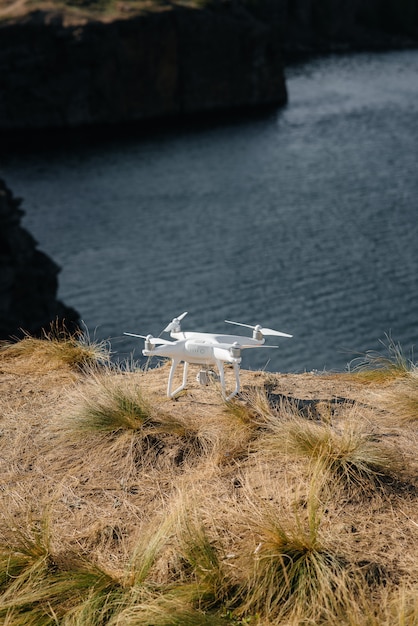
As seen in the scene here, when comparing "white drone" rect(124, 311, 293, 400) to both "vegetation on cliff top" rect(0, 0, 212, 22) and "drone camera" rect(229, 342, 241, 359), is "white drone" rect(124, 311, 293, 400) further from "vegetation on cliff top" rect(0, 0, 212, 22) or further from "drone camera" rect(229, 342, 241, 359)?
"vegetation on cliff top" rect(0, 0, 212, 22)

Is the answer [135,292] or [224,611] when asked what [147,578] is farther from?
[135,292]

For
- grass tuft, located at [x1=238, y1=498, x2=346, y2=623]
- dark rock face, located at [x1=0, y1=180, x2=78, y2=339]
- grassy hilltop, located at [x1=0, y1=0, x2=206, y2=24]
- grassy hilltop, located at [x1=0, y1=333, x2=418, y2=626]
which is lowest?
dark rock face, located at [x1=0, y1=180, x2=78, y2=339]

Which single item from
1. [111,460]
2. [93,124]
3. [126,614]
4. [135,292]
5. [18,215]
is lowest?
[93,124]

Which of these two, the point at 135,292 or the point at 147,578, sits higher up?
the point at 147,578

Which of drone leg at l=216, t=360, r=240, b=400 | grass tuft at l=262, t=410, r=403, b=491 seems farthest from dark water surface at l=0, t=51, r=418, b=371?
grass tuft at l=262, t=410, r=403, b=491

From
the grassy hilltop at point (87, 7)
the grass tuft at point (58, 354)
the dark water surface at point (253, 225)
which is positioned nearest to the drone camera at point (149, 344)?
the grass tuft at point (58, 354)

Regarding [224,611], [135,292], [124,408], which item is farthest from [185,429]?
[135,292]

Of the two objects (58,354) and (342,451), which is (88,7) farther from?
(342,451)

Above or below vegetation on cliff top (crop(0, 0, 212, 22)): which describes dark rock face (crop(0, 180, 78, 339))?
below
